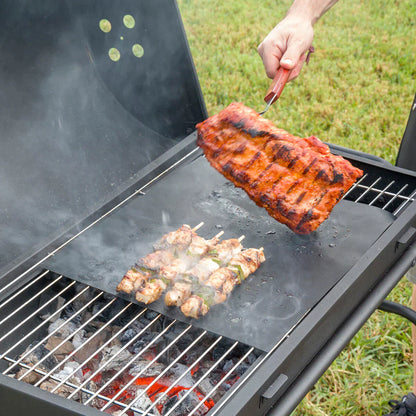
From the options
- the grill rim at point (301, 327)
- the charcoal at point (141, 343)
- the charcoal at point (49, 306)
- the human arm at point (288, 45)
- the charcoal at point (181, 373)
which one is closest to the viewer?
the grill rim at point (301, 327)

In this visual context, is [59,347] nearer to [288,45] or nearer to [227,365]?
[227,365]

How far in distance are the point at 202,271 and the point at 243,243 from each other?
248mm

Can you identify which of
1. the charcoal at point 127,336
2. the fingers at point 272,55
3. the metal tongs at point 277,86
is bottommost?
the charcoal at point 127,336

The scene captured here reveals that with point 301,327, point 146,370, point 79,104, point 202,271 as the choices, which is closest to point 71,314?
point 146,370

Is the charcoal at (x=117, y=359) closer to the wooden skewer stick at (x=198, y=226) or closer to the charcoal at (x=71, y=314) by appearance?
the charcoal at (x=71, y=314)

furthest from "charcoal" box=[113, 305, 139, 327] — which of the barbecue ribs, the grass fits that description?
the grass

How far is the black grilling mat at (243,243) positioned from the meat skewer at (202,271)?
0.05 meters

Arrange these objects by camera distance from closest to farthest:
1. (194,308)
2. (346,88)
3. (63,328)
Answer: (194,308)
(63,328)
(346,88)

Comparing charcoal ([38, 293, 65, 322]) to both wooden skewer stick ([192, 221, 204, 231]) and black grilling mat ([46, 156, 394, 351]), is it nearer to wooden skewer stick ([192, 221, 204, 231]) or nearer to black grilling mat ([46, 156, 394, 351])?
black grilling mat ([46, 156, 394, 351])

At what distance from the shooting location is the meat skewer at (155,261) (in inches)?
84.7

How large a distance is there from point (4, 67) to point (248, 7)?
6.08 metres

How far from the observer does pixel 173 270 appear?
7.54 ft

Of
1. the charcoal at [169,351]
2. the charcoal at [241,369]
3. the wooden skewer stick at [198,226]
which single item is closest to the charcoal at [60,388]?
the charcoal at [169,351]

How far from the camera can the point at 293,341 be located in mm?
1859
